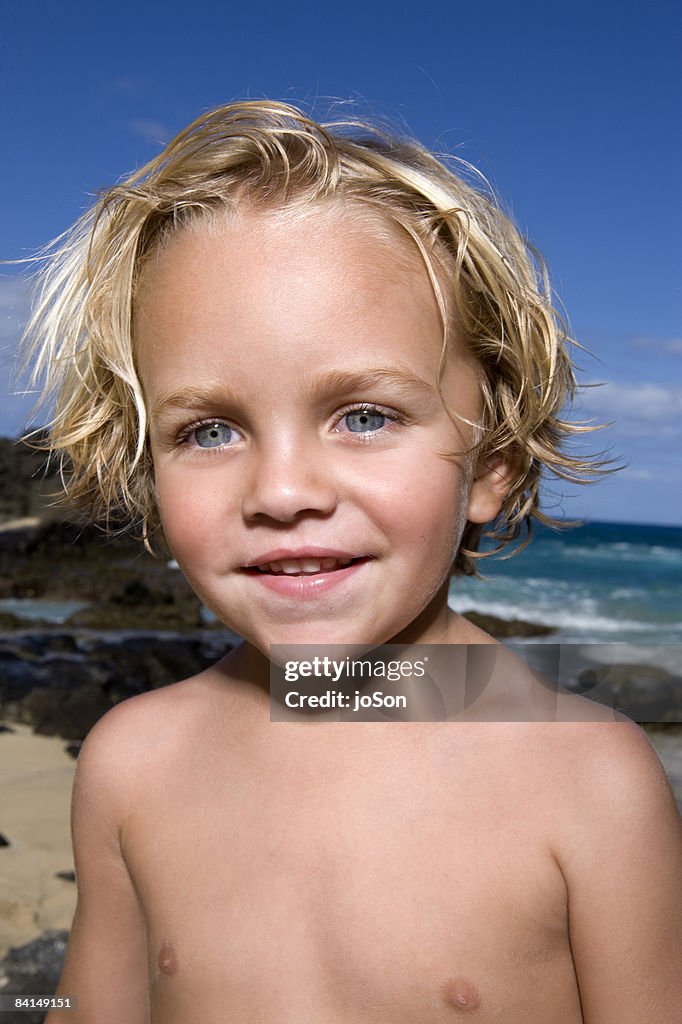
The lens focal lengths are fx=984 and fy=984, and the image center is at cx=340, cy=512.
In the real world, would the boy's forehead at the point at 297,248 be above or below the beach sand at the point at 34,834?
above

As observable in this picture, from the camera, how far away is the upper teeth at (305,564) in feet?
5.16

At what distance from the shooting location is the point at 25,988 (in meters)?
2.84

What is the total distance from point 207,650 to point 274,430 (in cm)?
693

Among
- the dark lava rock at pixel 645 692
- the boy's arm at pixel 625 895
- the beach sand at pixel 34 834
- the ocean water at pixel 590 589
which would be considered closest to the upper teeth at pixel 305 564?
the boy's arm at pixel 625 895

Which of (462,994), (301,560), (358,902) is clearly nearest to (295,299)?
(301,560)

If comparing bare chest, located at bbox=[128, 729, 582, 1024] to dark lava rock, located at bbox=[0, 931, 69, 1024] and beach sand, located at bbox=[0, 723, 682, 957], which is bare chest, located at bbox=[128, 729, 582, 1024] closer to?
dark lava rock, located at bbox=[0, 931, 69, 1024]

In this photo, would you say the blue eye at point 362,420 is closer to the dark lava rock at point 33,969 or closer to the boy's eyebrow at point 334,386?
the boy's eyebrow at point 334,386

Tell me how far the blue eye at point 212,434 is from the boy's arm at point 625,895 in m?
0.79

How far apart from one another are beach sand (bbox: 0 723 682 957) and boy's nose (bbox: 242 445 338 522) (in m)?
2.20

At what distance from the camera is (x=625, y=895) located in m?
1.49

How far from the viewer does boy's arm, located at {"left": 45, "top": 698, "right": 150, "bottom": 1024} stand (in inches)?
75.2

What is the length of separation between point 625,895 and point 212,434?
3.16ft

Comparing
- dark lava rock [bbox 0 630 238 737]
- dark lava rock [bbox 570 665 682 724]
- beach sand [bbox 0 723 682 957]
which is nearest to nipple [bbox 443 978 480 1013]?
beach sand [bbox 0 723 682 957]

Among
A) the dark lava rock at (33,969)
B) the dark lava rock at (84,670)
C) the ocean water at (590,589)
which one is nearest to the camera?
the dark lava rock at (33,969)
